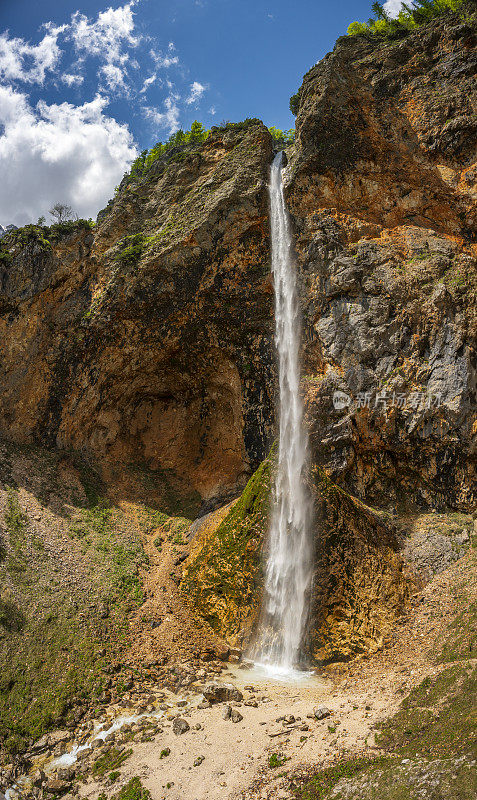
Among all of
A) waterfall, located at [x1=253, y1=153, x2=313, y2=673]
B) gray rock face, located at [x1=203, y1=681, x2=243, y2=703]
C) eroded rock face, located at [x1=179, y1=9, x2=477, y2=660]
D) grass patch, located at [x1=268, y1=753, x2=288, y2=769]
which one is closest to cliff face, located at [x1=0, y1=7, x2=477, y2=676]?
eroded rock face, located at [x1=179, y1=9, x2=477, y2=660]

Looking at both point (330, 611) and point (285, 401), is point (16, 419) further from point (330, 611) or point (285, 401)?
point (330, 611)

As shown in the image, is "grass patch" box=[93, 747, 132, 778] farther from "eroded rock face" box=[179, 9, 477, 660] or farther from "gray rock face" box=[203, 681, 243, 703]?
"eroded rock face" box=[179, 9, 477, 660]

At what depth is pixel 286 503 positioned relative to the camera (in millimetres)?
16516

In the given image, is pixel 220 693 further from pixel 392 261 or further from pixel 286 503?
pixel 392 261

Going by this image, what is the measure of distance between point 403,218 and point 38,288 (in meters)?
17.0

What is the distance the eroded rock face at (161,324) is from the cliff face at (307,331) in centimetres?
10

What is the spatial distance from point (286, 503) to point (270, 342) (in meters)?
7.63

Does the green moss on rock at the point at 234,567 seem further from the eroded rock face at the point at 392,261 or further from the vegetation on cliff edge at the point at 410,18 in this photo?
the vegetation on cliff edge at the point at 410,18

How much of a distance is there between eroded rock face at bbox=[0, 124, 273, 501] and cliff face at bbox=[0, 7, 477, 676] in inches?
3.8

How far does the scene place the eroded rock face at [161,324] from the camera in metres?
20.9

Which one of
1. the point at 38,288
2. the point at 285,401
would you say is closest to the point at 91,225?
the point at 38,288

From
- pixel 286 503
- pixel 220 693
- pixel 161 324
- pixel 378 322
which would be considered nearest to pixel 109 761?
pixel 220 693

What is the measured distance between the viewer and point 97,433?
23000 millimetres

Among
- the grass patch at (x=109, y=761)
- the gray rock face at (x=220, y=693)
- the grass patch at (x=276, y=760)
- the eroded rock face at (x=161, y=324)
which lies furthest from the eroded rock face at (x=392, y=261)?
the grass patch at (x=109, y=761)
